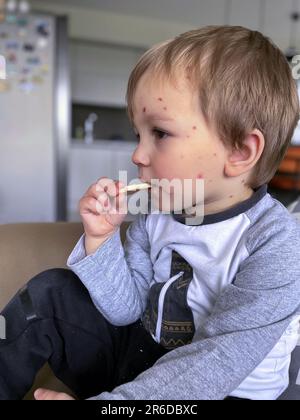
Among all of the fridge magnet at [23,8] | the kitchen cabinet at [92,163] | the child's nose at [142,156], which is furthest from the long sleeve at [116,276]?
the kitchen cabinet at [92,163]

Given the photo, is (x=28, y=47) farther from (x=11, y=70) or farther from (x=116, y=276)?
(x=116, y=276)

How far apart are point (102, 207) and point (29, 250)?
1.08 ft

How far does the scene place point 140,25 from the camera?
4691mm

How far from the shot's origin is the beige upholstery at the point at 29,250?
0.87 m

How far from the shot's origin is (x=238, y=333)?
0.50 metres

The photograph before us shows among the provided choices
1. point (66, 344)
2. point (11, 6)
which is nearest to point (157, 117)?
point (66, 344)

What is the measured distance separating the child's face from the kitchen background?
2742mm

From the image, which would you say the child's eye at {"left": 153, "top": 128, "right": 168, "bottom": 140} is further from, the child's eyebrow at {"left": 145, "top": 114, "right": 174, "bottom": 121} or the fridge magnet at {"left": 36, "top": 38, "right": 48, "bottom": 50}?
the fridge magnet at {"left": 36, "top": 38, "right": 48, "bottom": 50}

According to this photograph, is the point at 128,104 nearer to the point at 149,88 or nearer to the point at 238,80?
the point at 149,88

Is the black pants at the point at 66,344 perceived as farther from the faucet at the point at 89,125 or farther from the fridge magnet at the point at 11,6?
the faucet at the point at 89,125

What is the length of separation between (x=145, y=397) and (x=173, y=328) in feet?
0.62

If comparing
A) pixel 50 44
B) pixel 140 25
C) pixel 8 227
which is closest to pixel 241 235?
pixel 8 227

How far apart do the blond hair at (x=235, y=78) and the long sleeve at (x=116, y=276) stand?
24 cm

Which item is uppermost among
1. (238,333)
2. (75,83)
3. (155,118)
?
(155,118)
